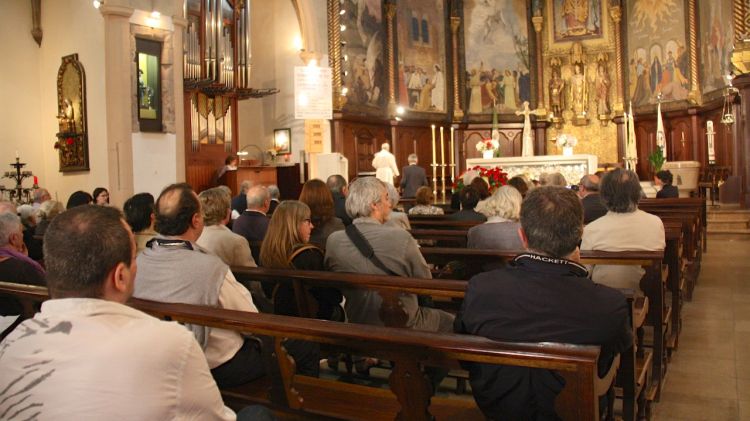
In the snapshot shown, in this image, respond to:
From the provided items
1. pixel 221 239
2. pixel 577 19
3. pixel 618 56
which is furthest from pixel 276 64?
pixel 221 239

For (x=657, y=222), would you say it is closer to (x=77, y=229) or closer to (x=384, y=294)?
(x=384, y=294)


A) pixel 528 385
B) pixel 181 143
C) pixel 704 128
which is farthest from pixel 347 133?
pixel 528 385

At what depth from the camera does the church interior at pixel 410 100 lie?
9.47 metres

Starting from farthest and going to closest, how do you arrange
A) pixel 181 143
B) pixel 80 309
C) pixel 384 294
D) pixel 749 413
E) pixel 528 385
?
pixel 181 143 < pixel 749 413 < pixel 384 294 < pixel 528 385 < pixel 80 309

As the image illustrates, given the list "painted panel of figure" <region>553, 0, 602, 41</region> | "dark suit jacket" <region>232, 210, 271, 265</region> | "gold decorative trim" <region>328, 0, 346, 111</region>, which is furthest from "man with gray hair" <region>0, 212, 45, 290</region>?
"painted panel of figure" <region>553, 0, 602, 41</region>

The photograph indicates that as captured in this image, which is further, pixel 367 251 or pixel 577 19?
pixel 577 19

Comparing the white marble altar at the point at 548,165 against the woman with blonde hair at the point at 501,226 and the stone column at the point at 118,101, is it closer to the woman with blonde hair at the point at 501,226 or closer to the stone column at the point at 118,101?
the stone column at the point at 118,101

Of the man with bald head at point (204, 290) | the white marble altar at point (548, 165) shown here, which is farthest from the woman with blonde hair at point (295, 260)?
the white marble altar at point (548, 165)

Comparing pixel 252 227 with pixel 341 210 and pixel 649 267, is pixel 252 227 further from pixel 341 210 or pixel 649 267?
pixel 649 267

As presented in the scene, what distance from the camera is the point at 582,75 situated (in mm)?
18109

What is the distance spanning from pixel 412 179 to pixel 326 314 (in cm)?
930

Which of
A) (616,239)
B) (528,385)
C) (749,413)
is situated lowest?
(749,413)

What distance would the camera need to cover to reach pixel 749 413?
130 inches

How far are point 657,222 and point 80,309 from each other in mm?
3663
